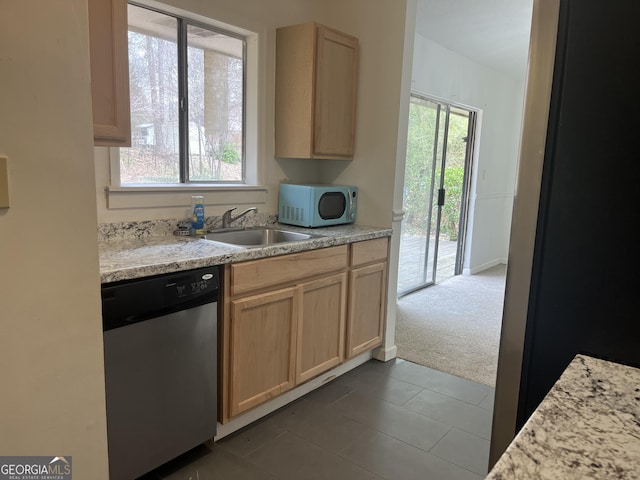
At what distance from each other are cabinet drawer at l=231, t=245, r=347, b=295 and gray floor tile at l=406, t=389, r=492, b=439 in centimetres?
91

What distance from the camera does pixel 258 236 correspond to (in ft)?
9.67

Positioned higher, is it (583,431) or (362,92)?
(362,92)

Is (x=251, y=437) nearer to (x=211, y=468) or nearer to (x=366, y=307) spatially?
A: (x=211, y=468)

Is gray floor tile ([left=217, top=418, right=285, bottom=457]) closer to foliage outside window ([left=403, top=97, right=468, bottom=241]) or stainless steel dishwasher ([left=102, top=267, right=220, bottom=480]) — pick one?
stainless steel dishwasher ([left=102, top=267, right=220, bottom=480])

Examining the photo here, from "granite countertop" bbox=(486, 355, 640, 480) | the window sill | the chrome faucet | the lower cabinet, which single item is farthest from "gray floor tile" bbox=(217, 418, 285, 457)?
"granite countertop" bbox=(486, 355, 640, 480)

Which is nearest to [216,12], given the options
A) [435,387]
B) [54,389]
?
[54,389]

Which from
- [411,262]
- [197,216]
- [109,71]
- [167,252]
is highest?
[109,71]

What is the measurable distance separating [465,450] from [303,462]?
2.60 feet

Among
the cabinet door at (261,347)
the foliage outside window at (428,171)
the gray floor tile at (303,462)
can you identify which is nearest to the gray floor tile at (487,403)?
the gray floor tile at (303,462)

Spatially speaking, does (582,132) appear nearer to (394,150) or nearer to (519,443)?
(519,443)

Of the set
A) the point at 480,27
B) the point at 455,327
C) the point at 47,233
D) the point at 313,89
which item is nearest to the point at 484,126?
the point at 480,27

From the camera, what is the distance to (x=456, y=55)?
487 centimetres

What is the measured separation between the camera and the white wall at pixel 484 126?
4.54m

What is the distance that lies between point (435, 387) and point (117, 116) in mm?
2338
